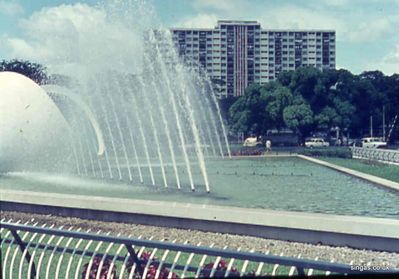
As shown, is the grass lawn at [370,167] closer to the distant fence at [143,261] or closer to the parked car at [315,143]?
the parked car at [315,143]

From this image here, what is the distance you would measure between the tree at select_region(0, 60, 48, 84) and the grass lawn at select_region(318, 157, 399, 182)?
27.3 ft

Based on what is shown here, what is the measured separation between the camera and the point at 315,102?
21.4 m

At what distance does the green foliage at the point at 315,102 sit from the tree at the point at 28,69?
5.82m

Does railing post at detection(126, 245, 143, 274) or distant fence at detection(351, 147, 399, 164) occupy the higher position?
railing post at detection(126, 245, 143, 274)

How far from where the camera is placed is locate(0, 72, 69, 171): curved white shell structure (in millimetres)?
11688

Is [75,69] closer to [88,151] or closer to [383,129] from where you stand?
[88,151]

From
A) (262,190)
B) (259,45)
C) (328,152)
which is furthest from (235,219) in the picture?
(328,152)

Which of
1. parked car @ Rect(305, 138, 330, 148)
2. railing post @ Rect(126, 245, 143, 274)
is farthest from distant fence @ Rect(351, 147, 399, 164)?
railing post @ Rect(126, 245, 143, 274)

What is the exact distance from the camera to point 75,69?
48.7 ft

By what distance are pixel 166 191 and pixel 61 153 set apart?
3342 mm

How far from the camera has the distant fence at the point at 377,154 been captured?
1705 centimetres

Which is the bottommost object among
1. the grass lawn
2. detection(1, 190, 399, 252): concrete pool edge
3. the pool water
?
the grass lawn

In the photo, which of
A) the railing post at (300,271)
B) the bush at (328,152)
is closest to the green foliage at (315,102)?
the bush at (328,152)

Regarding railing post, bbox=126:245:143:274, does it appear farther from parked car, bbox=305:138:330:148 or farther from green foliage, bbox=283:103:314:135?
green foliage, bbox=283:103:314:135
